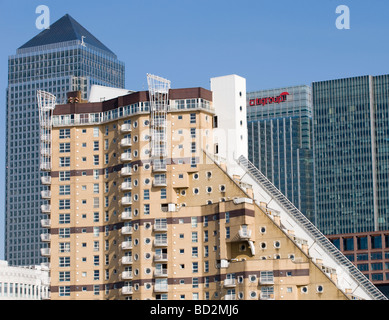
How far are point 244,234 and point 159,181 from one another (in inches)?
927

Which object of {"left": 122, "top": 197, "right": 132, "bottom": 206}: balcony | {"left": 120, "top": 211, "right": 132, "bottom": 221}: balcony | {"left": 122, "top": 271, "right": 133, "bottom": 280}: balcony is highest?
{"left": 122, "top": 197, "right": 132, "bottom": 206}: balcony

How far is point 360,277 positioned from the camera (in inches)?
7726

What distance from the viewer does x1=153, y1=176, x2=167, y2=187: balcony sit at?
194 metres

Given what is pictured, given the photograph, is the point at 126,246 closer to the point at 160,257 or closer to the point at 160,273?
the point at 160,257

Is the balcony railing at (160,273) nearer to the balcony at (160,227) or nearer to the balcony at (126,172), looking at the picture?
the balcony at (160,227)

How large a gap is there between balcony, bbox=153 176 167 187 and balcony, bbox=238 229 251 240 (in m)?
21.6

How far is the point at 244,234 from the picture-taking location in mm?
181000

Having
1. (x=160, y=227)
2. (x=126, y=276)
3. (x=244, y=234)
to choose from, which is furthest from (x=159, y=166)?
(x=244, y=234)

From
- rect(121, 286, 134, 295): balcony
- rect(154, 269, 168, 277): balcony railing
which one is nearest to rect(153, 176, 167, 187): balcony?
rect(154, 269, 168, 277): balcony railing

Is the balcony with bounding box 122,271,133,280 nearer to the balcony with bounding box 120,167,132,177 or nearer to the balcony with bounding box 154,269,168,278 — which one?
the balcony with bounding box 154,269,168,278

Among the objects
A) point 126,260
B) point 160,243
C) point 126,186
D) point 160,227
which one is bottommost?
point 126,260

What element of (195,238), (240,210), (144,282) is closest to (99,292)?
(144,282)
